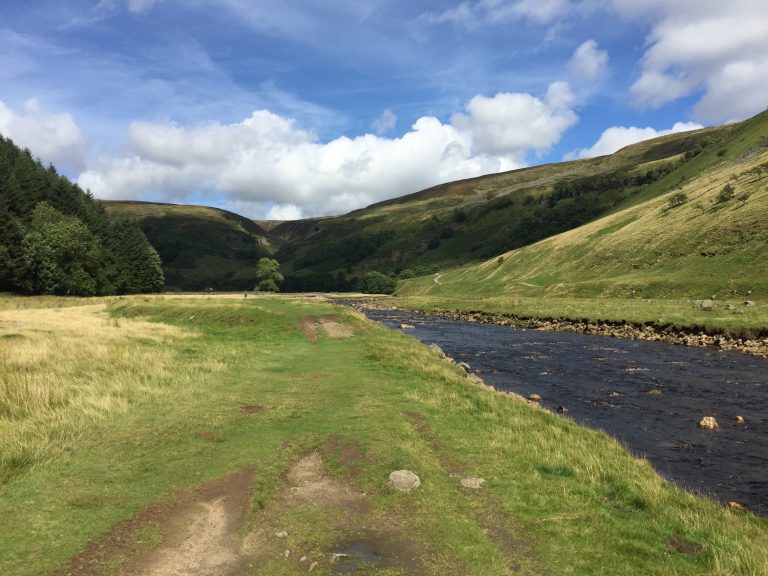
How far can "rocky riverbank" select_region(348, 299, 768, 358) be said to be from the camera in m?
36.9

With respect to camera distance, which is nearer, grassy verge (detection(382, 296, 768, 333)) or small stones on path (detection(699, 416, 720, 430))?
small stones on path (detection(699, 416, 720, 430))

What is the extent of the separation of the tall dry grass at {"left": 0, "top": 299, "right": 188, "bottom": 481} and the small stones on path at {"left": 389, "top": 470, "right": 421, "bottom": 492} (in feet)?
29.1

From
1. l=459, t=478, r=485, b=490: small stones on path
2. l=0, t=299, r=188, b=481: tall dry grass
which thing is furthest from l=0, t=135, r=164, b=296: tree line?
l=459, t=478, r=485, b=490: small stones on path

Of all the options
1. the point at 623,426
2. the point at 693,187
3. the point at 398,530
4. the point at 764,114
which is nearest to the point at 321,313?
the point at 623,426

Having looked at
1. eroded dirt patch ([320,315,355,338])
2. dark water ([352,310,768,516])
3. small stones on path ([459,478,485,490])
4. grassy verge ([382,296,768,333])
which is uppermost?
eroded dirt patch ([320,315,355,338])

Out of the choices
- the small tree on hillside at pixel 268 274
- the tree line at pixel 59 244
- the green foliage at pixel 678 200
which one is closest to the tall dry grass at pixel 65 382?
the tree line at pixel 59 244

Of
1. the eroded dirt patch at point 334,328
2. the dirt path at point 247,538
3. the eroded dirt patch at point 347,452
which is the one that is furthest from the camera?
the eroded dirt patch at point 334,328

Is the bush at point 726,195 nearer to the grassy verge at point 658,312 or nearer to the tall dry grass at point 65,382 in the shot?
the grassy verge at point 658,312

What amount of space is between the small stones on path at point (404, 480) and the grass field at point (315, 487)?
9.4 inches

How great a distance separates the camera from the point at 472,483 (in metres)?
11.2

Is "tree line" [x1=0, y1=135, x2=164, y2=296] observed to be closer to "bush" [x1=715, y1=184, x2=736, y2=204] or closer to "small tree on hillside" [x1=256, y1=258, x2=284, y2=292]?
"small tree on hillside" [x1=256, y1=258, x2=284, y2=292]

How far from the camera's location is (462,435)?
48.8 ft

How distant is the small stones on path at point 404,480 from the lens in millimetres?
10781

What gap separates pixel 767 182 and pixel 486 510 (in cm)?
10256
